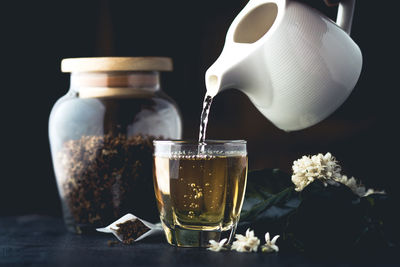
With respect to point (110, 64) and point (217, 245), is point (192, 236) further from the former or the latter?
point (110, 64)

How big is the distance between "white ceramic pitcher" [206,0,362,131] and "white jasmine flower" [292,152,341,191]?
0.09 metres

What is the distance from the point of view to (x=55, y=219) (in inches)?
58.0

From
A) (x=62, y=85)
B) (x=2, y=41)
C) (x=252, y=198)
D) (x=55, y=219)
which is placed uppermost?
(x=2, y=41)

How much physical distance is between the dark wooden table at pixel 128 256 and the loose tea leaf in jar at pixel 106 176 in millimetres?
70

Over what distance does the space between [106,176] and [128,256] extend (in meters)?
0.29

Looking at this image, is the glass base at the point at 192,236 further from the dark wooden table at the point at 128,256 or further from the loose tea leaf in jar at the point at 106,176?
the loose tea leaf in jar at the point at 106,176

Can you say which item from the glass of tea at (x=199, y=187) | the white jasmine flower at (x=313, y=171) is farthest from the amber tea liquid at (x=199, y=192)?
the white jasmine flower at (x=313, y=171)

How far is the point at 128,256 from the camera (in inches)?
38.7

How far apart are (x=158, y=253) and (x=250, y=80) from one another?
1.16ft

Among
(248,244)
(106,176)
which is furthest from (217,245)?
(106,176)

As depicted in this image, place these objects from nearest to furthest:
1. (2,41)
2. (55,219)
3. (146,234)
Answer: (146,234)
(55,219)
(2,41)

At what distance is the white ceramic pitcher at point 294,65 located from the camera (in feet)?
3.49

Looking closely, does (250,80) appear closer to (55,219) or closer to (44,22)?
(55,219)

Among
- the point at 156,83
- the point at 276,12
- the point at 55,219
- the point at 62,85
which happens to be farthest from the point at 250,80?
the point at 62,85
